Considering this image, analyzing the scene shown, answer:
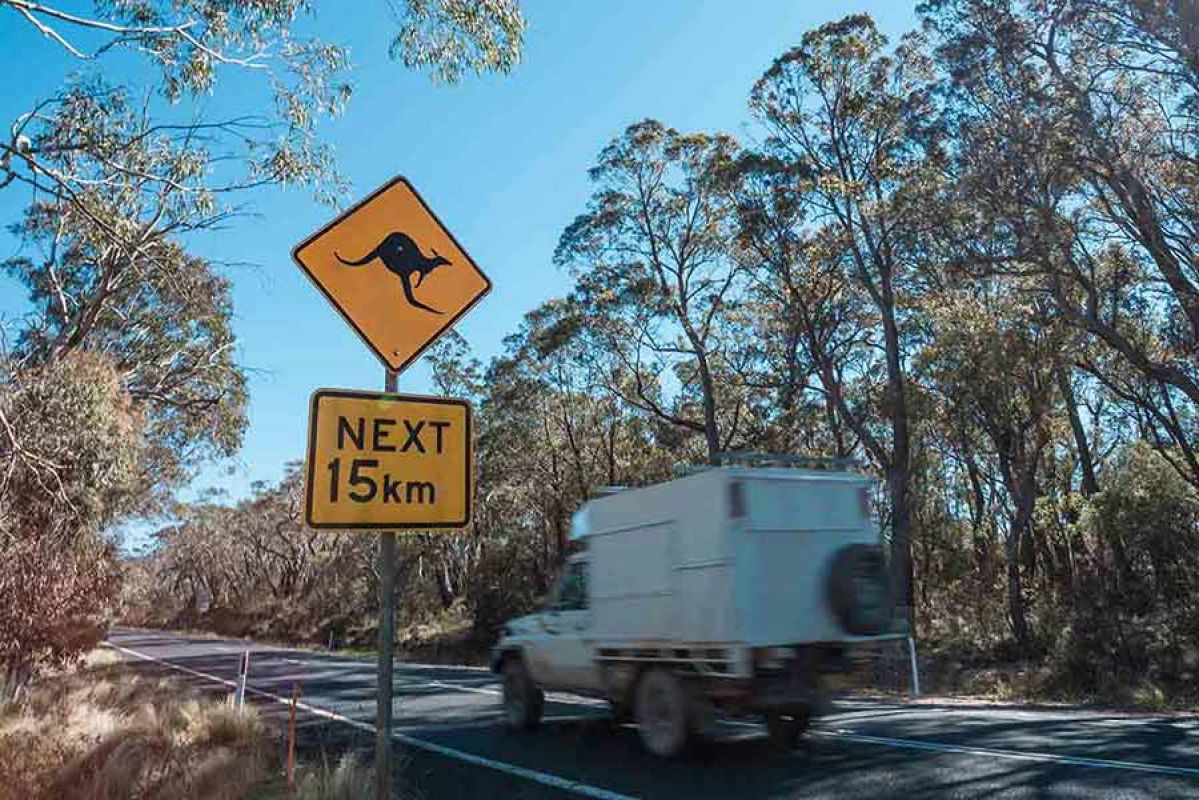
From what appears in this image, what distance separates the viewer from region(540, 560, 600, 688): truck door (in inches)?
412

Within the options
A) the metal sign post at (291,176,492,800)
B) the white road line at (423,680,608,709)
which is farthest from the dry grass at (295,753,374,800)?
the white road line at (423,680,608,709)

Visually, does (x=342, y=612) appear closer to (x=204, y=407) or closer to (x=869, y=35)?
(x=204, y=407)

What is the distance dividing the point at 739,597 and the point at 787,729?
2.14 m

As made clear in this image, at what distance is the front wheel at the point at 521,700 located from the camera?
11.3 m

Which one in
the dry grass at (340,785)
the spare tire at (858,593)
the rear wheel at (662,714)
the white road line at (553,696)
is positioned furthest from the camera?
the white road line at (553,696)

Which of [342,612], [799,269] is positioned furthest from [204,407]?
[342,612]

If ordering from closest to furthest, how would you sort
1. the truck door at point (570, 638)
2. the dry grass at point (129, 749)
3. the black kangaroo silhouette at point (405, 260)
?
the black kangaroo silhouette at point (405, 260) → the dry grass at point (129, 749) → the truck door at point (570, 638)

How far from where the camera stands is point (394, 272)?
4.45 meters

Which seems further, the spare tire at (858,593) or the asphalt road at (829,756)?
the spare tire at (858,593)

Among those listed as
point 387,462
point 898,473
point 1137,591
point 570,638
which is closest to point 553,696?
point 570,638

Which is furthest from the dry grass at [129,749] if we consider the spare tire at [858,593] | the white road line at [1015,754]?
the white road line at [1015,754]

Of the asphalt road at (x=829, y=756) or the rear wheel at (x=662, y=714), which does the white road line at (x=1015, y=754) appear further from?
the rear wheel at (x=662, y=714)

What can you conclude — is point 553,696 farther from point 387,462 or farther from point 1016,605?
point 1016,605

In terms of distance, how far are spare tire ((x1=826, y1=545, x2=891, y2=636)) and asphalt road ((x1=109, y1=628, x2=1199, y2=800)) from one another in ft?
4.10
